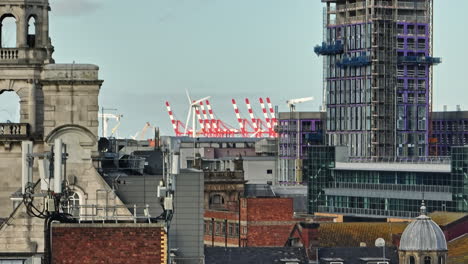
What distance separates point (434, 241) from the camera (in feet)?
419

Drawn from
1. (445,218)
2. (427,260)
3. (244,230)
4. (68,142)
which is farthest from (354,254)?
(68,142)

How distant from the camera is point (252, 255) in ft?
398

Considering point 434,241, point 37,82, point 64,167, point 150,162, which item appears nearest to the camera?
point 64,167

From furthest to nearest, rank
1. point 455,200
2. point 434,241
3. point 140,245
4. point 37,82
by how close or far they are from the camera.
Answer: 1. point 455,200
2. point 434,241
3. point 37,82
4. point 140,245

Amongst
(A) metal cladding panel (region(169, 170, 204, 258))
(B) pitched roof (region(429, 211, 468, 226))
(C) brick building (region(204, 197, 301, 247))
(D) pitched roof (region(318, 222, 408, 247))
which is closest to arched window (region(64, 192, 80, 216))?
(A) metal cladding panel (region(169, 170, 204, 258))

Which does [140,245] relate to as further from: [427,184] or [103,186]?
[427,184]

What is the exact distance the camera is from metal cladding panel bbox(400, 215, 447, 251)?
125688 millimetres

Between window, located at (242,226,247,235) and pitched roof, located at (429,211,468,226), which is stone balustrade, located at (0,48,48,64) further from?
window, located at (242,226,247,235)

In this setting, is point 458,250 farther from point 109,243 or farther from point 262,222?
point 109,243

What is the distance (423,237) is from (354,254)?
8681 millimetres

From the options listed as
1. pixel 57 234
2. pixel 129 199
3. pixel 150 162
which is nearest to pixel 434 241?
pixel 150 162

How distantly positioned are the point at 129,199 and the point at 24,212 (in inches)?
148

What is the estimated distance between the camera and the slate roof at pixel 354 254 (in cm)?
11988

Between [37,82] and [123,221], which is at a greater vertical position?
[37,82]
